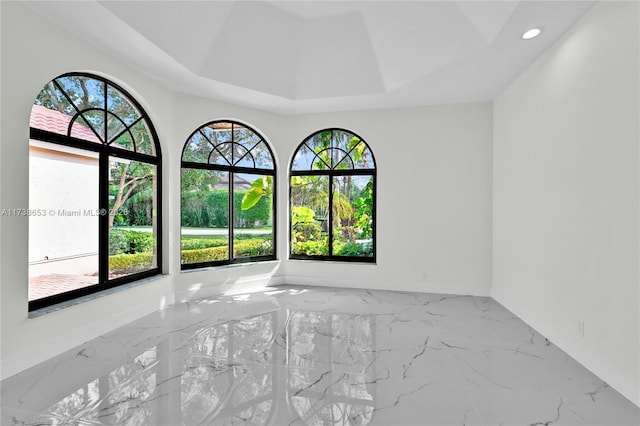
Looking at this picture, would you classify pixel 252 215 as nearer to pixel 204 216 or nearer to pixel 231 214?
pixel 231 214

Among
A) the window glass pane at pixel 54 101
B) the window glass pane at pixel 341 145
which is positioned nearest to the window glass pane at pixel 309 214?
the window glass pane at pixel 341 145

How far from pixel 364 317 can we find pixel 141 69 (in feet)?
12.7

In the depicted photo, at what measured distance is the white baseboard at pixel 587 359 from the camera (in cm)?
227

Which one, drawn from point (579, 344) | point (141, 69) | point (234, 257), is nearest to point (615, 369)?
point (579, 344)

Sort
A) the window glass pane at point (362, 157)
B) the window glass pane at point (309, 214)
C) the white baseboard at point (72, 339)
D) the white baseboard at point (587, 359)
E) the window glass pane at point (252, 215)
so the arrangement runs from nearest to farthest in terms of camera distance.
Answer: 1. the white baseboard at point (587, 359)
2. the white baseboard at point (72, 339)
3. the window glass pane at point (252, 215)
4. the window glass pane at point (362, 157)
5. the window glass pane at point (309, 214)

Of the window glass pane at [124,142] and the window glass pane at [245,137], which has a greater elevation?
the window glass pane at [245,137]

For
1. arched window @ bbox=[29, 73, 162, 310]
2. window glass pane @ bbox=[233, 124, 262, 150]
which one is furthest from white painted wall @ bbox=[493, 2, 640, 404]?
arched window @ bbox=[29, 73, 162, 310]

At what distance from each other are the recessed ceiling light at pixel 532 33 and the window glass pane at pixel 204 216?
401cm

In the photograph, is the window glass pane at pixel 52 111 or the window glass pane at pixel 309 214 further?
the window glass pane at pixel 309 214

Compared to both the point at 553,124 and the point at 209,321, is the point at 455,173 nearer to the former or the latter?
the point at 553,124

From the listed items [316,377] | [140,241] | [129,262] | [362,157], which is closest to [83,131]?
[140,241]

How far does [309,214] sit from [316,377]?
333 cm

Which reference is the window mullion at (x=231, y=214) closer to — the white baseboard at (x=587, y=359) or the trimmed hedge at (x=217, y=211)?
the trimmed hedge at (x=217, y=211)

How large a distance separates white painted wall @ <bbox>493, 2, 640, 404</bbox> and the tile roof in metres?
4.58
